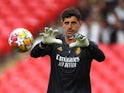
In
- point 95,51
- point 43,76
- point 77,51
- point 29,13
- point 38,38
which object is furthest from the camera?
point 29,13

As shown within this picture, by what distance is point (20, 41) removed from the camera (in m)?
5.77

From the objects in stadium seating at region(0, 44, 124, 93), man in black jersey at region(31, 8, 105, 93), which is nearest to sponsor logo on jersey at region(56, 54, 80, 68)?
man in black jersey at region(31, 8, 105, 93)

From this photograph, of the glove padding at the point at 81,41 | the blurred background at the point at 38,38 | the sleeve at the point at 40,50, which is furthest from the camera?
the blurred background at the point at 38,38

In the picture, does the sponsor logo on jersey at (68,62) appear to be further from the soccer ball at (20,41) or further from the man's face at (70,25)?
the soccer ball at (20,41)

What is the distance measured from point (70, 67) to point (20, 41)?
663 mm

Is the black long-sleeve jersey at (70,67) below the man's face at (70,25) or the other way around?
below

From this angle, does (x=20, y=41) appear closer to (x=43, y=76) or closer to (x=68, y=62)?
(x=68, y=62)

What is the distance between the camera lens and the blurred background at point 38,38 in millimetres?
8836

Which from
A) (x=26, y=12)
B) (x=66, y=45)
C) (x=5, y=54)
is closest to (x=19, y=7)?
(x=26, y=12)

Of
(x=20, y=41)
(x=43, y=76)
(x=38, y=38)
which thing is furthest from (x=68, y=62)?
(x=38, y=38)

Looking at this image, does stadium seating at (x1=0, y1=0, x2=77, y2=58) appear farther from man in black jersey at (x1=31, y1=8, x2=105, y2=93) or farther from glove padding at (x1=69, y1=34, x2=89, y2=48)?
glove padding at (x1=69, y1=34, x2=89, y2=48)

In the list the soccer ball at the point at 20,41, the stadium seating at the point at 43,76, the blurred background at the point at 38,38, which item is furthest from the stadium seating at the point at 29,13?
the soccer ball at the point at 20,41

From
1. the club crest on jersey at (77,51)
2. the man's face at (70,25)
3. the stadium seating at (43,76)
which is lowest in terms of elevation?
the stadium seating at (43,76)

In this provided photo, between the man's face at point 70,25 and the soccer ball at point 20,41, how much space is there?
0.56 m
